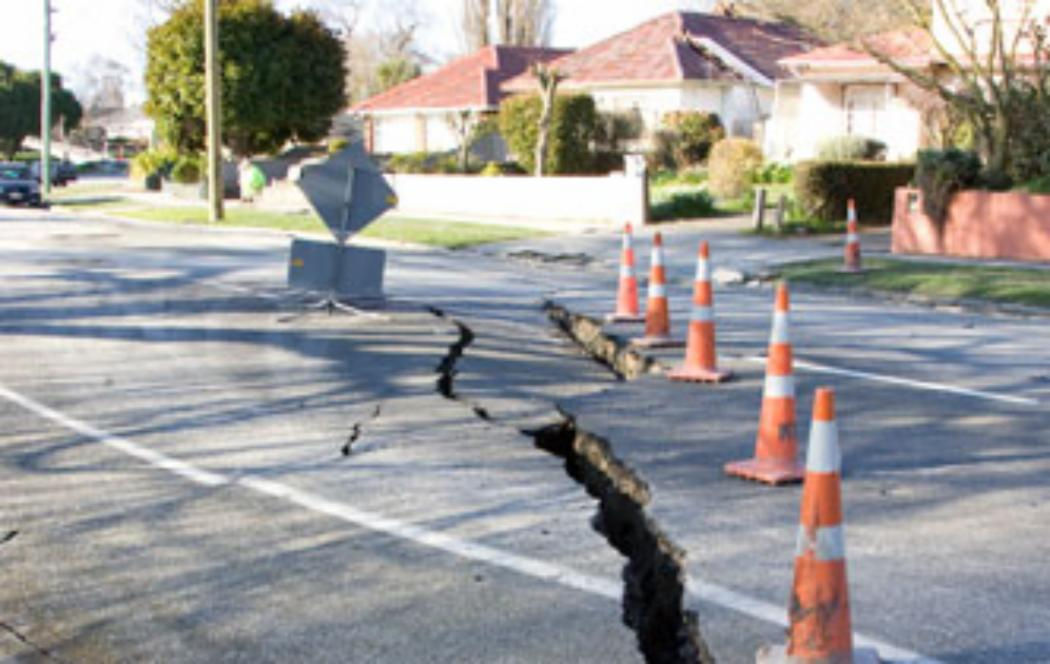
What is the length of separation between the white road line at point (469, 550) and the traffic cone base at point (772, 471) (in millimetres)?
1557

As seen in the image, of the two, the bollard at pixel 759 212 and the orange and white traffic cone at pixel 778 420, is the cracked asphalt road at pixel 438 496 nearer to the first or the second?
the orange and white traffic cone at pixel 778 420

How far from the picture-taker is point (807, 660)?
14.0 ft

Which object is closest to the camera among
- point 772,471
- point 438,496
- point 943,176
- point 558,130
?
point 438,496

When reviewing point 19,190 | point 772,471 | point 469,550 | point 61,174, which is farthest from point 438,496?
point 61,174

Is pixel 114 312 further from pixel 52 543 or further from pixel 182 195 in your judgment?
pixel 182 195

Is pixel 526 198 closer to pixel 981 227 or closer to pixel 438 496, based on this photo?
pixel 981 227

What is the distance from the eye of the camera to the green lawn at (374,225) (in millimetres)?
25266

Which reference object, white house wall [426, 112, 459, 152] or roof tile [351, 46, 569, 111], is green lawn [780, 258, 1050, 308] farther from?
white house wall [426, 112, 459, 152]

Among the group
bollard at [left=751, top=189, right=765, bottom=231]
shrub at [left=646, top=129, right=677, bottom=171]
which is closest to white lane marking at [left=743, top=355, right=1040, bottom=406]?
bollard at [left=751, top=189, right=765, bottom=231]

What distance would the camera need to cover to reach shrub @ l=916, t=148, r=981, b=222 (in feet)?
63.7

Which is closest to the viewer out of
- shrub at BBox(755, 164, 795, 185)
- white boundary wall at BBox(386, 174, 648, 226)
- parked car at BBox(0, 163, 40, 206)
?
white boundary wall at BBox(386, 174, 648, 226)

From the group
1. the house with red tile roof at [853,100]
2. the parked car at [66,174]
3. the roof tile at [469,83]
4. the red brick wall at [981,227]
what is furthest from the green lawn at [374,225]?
the parked car at [66,174]

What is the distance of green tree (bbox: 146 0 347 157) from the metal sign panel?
29582 mm

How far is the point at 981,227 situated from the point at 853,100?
55.6 ft
